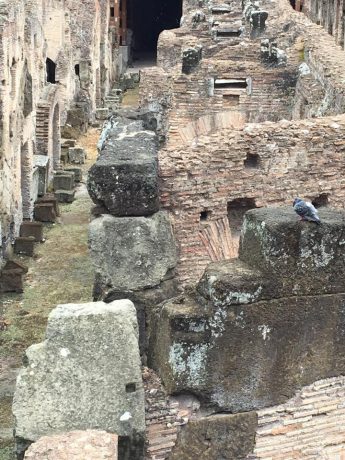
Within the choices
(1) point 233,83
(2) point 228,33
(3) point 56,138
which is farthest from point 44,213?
(1) point 233,83

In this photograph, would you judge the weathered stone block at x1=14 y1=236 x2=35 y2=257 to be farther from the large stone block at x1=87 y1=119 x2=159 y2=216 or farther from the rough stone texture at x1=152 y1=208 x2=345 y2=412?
the rough stone texture at x1=152 y1=208 x2=345 y2=412

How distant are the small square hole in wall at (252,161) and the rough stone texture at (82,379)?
2461mm

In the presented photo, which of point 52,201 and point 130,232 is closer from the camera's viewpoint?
point 130,232

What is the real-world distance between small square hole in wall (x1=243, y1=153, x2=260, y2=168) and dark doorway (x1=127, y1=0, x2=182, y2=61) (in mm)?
35676

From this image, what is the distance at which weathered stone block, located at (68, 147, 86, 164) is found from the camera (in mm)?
21281

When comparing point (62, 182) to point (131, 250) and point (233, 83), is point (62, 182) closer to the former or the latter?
point (233, 83)

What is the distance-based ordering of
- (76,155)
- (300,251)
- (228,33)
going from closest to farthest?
(300,251), (228,33), (76,155)

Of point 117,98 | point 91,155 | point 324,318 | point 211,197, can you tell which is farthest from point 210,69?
point 117,98

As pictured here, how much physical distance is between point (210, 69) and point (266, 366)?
7312mm

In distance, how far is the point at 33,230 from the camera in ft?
50.6

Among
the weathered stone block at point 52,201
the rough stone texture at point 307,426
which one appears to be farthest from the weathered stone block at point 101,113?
the rough stone texture at point 307,426

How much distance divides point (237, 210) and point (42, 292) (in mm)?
6784

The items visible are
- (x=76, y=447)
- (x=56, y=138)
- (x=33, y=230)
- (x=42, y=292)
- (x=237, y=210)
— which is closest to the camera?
(x=76, y=447)

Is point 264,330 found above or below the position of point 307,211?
below
